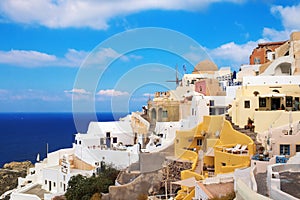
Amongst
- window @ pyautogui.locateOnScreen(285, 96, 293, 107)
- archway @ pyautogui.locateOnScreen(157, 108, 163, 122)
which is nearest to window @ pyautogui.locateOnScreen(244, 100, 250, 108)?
window @ pyautogui.locateOnScreen(285, 96, 293, 107)

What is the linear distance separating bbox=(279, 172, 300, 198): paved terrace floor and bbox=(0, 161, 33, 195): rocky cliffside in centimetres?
2870

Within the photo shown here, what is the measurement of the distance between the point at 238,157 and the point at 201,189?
144 inches

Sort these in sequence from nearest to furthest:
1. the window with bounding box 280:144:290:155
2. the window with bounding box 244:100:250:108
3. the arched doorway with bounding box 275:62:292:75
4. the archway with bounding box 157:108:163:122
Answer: the window with bounding box 280:144:290:155 → the window with bounding box 244:100:250:108 → the arched doorway with bounding box 275:62:292:75 → the archway with bounding box 157:108:163:122

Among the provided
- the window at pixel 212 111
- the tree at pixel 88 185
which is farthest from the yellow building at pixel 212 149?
the tree at pixel 88 185

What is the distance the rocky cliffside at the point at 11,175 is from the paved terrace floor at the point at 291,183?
94.1ft

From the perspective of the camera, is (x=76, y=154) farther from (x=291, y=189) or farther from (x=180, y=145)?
(x=291, y=189)

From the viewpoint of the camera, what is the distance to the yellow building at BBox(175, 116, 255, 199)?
50.9ft

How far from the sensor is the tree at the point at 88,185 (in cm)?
1920

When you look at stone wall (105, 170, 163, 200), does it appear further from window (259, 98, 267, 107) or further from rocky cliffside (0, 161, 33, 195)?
rocky cliffside (0, 161, 33, 195)

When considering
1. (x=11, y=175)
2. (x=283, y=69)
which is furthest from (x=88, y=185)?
(x=11, y=175)

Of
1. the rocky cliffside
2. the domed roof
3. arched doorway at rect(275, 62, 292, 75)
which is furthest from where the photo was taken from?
the rocky cliffside

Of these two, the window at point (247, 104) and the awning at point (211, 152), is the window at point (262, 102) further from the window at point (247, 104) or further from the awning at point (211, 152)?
the awning at point (211, 152)

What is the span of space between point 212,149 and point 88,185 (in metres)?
6.76

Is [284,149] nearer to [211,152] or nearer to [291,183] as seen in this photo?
[211,152]
